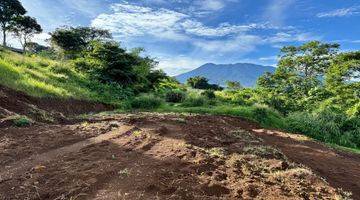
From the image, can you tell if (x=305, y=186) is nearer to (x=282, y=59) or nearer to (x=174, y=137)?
(x=174, y=137)

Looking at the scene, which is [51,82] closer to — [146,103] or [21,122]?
[146,103]

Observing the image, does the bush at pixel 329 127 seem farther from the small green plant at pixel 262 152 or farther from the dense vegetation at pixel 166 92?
the small green plant at pixel 262 152

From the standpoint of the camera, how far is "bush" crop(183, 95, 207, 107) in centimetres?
2016

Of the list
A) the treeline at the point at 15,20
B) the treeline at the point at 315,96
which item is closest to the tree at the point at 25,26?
the treeline at the point at 15,20

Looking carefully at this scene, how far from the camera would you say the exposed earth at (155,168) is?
16.4 ft

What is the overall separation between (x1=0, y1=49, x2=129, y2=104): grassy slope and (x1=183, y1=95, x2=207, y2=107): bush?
320 centimetres

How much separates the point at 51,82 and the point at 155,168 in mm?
14334

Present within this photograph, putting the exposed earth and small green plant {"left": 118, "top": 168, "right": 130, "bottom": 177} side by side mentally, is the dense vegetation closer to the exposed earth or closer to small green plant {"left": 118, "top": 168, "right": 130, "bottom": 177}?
the exposed earth

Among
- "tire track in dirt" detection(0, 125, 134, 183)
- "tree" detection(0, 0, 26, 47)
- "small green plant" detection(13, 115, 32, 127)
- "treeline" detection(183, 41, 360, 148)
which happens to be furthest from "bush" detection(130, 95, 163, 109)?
"tree" detection(0, 0, 26, 47)

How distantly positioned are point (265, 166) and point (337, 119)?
45.1ft

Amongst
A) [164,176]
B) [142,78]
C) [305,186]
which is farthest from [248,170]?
[142,78]

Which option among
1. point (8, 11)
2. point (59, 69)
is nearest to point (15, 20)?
point (8, 11)

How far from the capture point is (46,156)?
6922mm

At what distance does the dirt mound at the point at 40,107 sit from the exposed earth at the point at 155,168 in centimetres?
237
